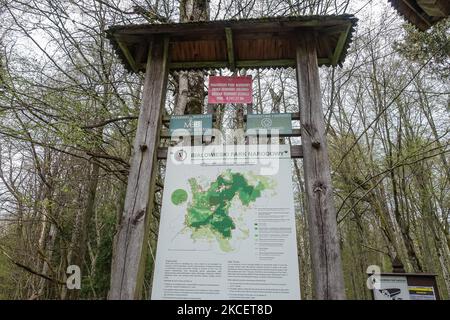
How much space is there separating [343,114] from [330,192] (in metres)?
8.40

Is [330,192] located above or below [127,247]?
above

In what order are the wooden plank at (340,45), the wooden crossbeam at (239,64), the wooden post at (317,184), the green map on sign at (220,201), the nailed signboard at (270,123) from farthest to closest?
the wooden crossbeam at (239,64) < the wooden plank at (340,45) < the nailed signboard at (270,123) < the green map on sign at (220,201) < the wooden post at (317,184)

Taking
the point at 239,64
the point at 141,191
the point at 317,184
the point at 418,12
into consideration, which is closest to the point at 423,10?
the point at 418,12

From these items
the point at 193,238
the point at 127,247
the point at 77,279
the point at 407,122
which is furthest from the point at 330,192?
the point at 407,122

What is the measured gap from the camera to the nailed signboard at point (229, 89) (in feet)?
8.75

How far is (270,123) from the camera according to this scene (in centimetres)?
243

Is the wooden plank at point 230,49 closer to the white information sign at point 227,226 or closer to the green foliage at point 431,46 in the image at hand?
the white information sign at point 227,226

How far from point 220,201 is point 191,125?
721 millimetres

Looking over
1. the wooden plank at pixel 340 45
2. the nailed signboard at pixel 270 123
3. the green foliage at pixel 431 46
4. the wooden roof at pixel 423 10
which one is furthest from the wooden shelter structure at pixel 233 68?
the green foliage at pixel 431 46
